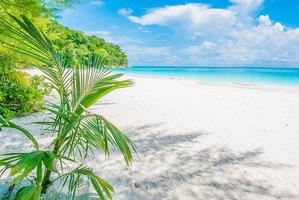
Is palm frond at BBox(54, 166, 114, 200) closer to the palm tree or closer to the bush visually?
the palm tree

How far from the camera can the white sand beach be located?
114 inches

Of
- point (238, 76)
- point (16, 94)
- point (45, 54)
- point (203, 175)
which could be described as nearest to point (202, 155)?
point (203, 175)

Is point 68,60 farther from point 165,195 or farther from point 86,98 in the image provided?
point 165,195

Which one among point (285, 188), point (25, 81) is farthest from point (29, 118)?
point (285, 188)

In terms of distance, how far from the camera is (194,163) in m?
Result: 3.60

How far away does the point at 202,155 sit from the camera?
3.91 metres

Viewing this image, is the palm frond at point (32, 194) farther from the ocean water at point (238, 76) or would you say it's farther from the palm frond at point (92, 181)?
the ocean water at point (238, 76)

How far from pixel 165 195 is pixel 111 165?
0.99 m

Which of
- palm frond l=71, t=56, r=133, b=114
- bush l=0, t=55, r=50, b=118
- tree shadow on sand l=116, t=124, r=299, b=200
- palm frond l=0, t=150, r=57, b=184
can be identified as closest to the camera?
palm frond l=0, t=150, r=57, b=184

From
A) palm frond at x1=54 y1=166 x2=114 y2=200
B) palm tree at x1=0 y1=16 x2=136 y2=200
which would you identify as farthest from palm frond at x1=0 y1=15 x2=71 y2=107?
palm frond at x1=54 y1=166 x2=114 y2=200

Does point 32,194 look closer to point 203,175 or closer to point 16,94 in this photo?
point 203,175

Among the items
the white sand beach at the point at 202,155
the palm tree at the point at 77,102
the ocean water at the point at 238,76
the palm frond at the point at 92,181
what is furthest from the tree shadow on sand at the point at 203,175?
the ocean water at the point at 238,76

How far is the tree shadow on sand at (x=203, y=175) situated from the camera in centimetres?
279

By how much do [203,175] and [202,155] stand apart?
0.70 metres
